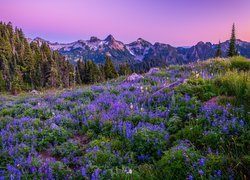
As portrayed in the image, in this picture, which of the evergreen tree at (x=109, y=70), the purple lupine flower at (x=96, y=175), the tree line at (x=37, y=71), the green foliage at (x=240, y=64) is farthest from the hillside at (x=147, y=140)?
the evergreen tree at (x=109, y=70)

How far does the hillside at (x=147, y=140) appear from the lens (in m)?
3.97

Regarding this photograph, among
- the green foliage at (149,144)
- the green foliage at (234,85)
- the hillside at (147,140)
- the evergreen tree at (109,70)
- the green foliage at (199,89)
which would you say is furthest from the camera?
the evergreen tree at (109,70)

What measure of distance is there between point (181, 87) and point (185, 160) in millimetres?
4478

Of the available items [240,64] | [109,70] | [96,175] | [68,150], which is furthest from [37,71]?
[96,175]

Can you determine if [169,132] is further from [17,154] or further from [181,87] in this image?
[17,154]

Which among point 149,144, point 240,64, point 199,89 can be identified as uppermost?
point 240,64

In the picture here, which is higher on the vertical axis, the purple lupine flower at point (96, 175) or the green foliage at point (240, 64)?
the green foliage at point (240, 64)

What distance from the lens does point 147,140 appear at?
511 centimetres

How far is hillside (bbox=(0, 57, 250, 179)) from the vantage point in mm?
3967

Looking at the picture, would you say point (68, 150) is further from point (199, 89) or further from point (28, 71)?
point (28, 71)

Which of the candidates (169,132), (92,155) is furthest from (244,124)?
(92,155)

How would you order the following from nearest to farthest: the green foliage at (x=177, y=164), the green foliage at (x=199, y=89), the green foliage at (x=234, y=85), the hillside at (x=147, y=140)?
the green foliage at (x=177, y=164), the hillside at (x=147, y=140), the green foliage at (x=234, y=85), the green foliage at (x=199, y=89)

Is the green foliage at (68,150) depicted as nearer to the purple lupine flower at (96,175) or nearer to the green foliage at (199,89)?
the purple lupine flower at (96,175)

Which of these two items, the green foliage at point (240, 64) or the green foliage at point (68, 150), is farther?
the green foliage at point (240, 64)
